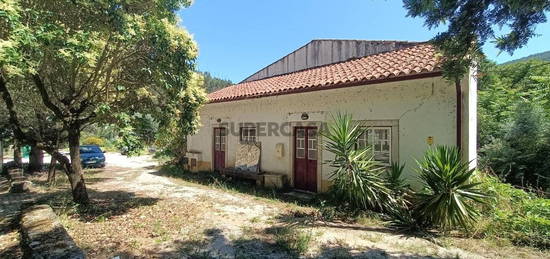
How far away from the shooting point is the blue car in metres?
16.5

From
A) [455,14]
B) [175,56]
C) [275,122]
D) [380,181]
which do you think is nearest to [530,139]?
[380,181]

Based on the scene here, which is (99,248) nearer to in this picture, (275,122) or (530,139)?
(275,122)

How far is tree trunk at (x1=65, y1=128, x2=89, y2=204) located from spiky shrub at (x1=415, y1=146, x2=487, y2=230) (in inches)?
301

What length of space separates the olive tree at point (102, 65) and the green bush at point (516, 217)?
6788 millimetres

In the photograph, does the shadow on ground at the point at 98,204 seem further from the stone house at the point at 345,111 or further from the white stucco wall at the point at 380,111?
the white stucco wall at the point at 380,111

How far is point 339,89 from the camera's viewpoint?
827cm

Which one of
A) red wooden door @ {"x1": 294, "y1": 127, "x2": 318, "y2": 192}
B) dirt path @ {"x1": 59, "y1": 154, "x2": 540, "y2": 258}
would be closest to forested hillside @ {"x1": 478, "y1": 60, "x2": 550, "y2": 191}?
dirt path @ {"x1": 59, "y1": 154, "x2": 540, "y2": 258}

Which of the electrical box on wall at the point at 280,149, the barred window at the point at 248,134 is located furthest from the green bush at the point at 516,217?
the barred window at the point at 248,134

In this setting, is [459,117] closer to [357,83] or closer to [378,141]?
[378,141]

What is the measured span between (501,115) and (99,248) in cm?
1317

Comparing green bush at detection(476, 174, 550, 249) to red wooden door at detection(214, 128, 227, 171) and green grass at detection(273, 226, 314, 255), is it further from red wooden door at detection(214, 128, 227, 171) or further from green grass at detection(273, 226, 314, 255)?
red wooden door at detection(214, 128, 227, 171)

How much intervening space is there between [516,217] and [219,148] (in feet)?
34.3

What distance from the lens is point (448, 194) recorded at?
5.19 metres

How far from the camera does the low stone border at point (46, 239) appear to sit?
346cm
